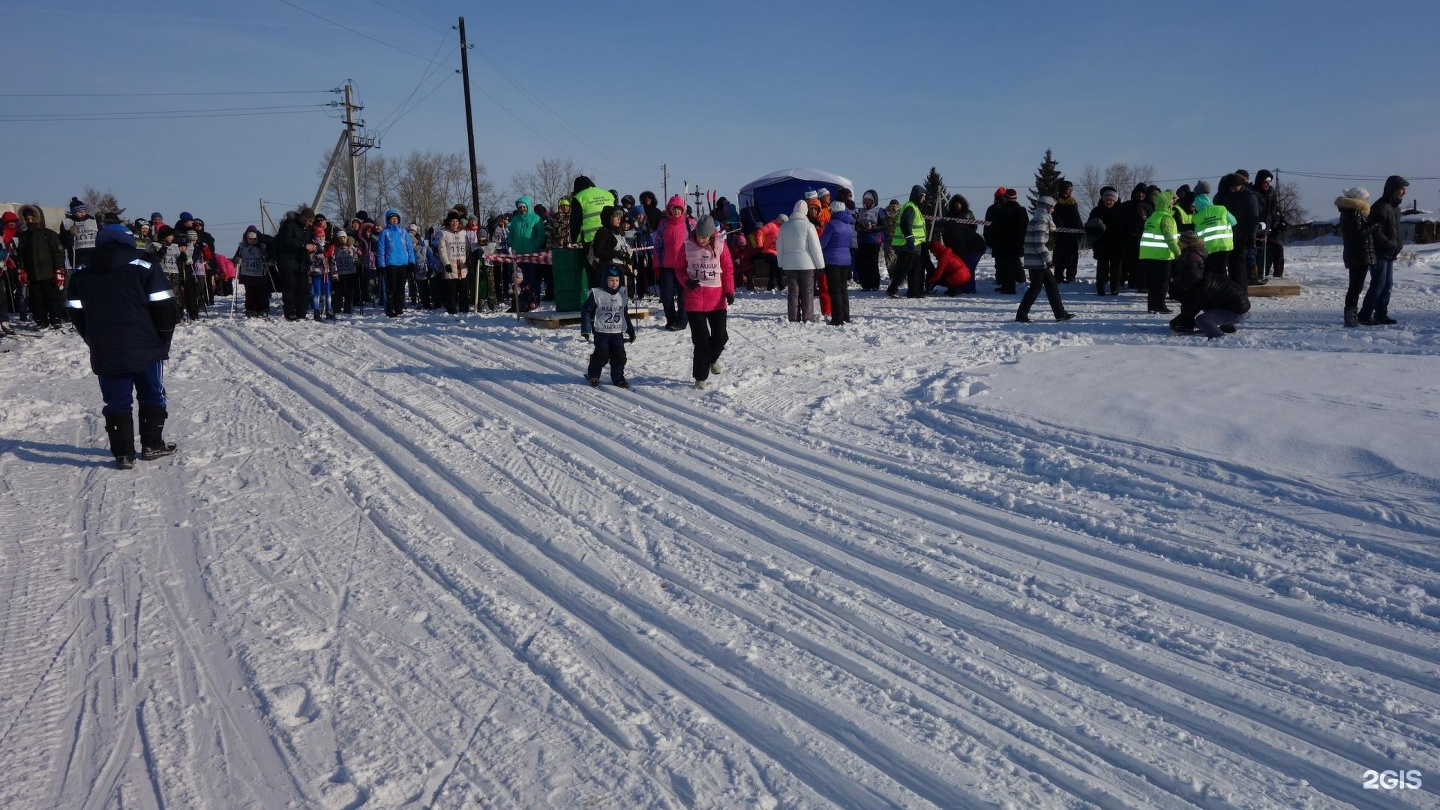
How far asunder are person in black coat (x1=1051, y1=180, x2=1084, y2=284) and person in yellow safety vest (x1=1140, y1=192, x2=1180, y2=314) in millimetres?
2389

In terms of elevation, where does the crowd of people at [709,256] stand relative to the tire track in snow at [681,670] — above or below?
above

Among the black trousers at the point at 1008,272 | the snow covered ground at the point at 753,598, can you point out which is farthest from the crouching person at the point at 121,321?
the black trousers at the point at 1008,272

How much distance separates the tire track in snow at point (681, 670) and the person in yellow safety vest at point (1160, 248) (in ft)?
32.0

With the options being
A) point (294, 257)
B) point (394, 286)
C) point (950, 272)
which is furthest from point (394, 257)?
point (950, 272)

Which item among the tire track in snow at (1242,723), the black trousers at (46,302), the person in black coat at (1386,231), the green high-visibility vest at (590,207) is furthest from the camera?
the black trousers at (46,302)

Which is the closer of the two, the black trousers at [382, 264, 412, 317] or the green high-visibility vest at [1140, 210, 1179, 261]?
the green high-visibility vest at [1140, 210, 1179, 261]

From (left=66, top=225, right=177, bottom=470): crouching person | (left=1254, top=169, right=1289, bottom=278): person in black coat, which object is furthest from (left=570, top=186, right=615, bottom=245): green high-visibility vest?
(left=1254, top=169, right=1289, bottom=278): person in black coat

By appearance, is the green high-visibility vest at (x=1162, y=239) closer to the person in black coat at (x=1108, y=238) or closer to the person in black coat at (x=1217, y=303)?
the person in black coat at (x=1108, y=238)

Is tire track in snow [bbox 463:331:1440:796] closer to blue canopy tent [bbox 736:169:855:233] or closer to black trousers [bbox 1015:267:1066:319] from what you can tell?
black trousers [bbox 1015:267:1066:319]

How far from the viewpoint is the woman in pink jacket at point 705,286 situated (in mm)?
8289

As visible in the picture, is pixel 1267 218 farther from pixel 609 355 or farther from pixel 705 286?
pixel 609 355

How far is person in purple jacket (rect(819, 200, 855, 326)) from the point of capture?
12117mm

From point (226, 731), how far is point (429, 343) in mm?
8795

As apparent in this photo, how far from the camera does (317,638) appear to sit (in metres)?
Answer: 4.02
